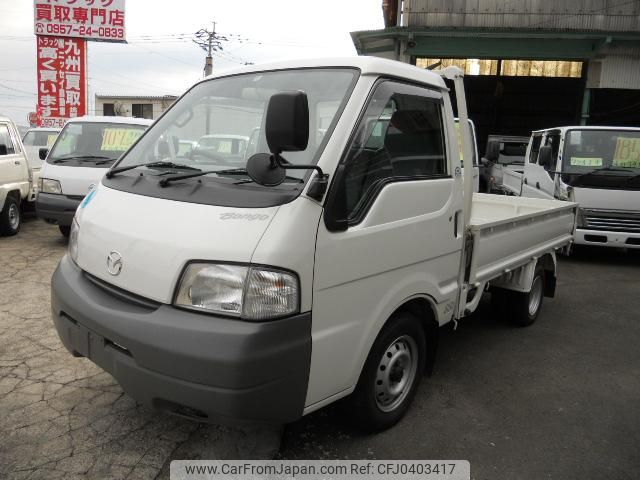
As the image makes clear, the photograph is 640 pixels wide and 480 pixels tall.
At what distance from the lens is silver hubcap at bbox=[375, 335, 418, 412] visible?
9.59 ft

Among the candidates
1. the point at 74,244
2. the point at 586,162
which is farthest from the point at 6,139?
the point at 586,162

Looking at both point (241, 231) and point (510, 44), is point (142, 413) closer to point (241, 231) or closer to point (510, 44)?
point (241, 231)

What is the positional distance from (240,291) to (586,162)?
7302 mm

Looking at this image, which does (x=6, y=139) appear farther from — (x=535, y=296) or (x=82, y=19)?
(x=82, y=19)

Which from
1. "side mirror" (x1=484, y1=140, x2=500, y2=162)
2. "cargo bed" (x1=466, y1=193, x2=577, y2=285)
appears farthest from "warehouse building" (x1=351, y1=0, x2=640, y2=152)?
"cargo bed" (x1=466, y1=193, x2=577, y2=285)

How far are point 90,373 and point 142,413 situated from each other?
2.36 ft

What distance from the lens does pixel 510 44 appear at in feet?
44.4

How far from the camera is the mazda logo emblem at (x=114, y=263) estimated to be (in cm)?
244

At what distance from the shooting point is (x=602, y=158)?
25.9 ft

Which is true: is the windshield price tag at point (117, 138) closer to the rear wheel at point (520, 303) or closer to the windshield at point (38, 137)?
the rear wheel at point (520, 303)

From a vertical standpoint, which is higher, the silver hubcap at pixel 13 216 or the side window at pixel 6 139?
the side window at pixel 6 139

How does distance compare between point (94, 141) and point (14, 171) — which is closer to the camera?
point (94, 141)

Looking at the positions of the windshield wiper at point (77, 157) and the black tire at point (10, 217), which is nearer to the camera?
the windshield wiper at point (77, 157)

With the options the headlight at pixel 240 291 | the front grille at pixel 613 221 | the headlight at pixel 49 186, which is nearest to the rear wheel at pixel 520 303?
the front grille at pixel 613 221
